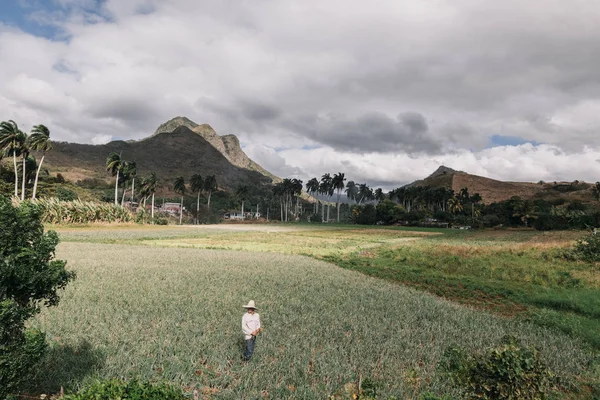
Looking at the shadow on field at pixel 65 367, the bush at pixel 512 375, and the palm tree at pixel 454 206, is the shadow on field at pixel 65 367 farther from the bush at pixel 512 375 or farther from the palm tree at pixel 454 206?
the palm tree at pixel 454 206

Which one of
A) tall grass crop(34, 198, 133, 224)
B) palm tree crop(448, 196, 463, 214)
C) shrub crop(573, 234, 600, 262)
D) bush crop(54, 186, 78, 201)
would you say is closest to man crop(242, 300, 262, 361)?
shrub crop(573, 234, 600, 262)

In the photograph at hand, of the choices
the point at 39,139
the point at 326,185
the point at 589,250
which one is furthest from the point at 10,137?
the point at 326,185

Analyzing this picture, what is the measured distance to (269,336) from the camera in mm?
10086

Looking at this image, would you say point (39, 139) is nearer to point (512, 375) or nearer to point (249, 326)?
point (249, 326)

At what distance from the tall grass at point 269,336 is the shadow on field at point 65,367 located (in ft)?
0.09

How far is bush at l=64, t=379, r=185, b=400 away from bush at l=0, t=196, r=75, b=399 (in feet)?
3.82

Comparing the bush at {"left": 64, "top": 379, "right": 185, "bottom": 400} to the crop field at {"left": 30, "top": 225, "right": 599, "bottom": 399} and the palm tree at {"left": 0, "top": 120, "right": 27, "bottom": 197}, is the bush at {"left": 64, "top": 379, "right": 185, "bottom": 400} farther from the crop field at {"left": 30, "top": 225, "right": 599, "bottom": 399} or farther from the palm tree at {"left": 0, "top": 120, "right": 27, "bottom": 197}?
the palm tree at {"left": 0, "top": 120, "right": 27, "bottom": 197}

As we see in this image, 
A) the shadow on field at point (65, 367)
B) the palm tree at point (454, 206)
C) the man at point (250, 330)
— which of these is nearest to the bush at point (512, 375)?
the man at point (250, 330)

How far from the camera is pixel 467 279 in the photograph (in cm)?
2283

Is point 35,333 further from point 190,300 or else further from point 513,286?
point 513,286

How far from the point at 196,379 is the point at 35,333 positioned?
3.37 meters

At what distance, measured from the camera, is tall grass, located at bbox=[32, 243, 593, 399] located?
7391 mm

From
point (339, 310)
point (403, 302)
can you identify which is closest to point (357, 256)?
point (403, 302)

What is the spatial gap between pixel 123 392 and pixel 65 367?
4.10m
